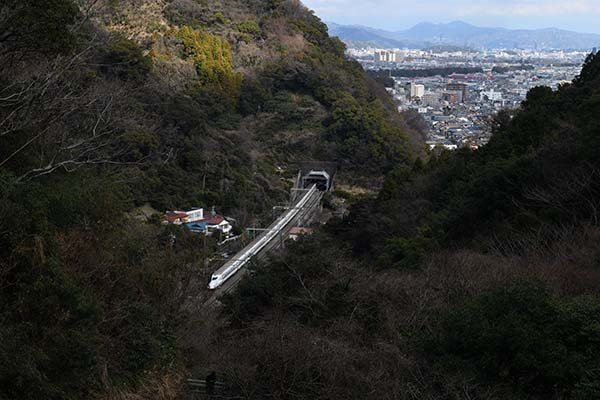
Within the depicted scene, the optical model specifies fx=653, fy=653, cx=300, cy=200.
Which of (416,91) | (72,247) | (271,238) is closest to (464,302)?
(72,247)

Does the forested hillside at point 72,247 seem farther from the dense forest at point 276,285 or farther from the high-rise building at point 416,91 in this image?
the high-rise building at point 416,91

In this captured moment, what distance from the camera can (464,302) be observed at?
16.7 ft

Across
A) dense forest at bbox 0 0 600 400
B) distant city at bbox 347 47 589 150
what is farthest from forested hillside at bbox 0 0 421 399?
distant city at bbox 347 47 589 150

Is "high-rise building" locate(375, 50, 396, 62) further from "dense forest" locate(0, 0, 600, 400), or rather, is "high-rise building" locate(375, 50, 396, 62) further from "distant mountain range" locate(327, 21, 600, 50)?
"dense forest" locate(0, 0, 600, 400)

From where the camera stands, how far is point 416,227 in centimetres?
1207

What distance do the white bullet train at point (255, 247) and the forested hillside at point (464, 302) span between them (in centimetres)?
234

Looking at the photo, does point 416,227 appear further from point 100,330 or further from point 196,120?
point 196,120

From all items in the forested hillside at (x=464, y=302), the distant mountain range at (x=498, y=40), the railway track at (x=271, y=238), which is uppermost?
the forested hillside at (x=464, y=302)

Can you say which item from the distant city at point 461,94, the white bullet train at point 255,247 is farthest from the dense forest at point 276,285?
the distant city at point 461,94

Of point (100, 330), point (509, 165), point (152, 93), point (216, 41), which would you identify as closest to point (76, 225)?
point (100, 330)

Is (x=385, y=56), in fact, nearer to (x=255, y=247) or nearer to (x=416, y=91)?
(x=416, y=91)

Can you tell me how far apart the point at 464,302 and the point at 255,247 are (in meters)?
9.13

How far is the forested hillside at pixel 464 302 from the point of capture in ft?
14.3

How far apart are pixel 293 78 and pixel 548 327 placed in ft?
76.4
